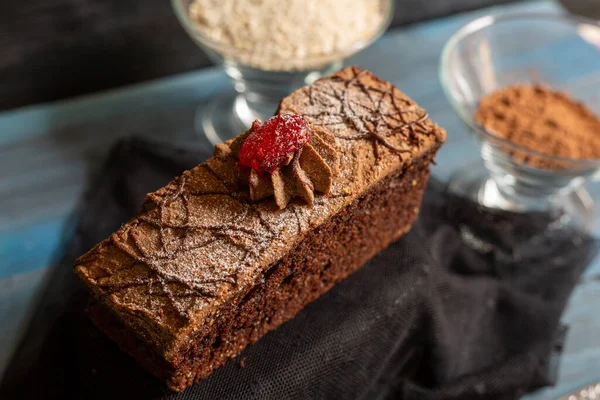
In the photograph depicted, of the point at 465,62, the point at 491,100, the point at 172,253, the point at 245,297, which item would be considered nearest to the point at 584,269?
the point at 491,100

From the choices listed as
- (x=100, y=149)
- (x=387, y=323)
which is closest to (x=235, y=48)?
(x=100, y=149)

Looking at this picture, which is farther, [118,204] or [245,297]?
[118,204]

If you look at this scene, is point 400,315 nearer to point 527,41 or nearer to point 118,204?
point 118,204

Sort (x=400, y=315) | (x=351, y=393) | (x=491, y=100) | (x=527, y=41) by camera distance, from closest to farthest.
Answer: (x=351, y=393) < (x=400, y=315) < (x=491, y=100) < (x=527, y=41)

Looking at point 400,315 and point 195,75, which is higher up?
point 195,75

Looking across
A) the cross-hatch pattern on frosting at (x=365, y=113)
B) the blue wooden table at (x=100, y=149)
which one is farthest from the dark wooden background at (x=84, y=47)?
the cross-hatch pattern on frosting at (x=365, y=113)

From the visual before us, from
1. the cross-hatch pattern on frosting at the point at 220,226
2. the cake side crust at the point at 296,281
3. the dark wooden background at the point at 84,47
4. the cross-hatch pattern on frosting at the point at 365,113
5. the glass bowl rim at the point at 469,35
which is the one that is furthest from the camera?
the dark wooden background at the point at 84,47

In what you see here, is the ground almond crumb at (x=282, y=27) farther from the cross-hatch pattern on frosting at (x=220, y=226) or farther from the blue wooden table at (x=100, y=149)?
the cross-hatch pattern on frosting at (x=220, y=226)
